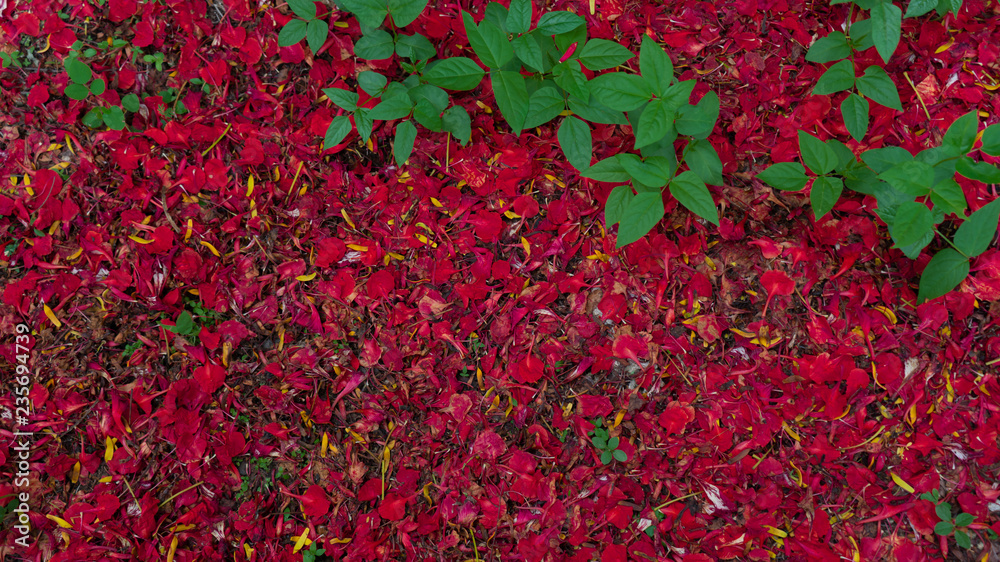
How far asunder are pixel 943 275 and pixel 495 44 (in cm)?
139

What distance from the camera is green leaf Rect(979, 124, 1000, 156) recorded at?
4.57 feet

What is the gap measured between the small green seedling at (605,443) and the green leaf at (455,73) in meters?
1.05

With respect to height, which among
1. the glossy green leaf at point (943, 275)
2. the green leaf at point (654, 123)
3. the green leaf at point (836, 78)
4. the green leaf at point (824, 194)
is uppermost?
the green leaf at point (836, 78)

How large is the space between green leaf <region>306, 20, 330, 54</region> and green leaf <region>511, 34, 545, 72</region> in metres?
0.58

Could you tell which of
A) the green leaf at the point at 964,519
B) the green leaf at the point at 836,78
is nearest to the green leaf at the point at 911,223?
the green leaf at the point at 836,78

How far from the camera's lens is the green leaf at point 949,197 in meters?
1.38

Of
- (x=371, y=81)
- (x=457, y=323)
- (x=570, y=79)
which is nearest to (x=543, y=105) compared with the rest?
(x=570, y=79)

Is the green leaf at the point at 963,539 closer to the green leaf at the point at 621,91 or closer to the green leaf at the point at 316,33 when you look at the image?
the green leaf at the point at 621,91

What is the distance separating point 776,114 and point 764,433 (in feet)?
3.23

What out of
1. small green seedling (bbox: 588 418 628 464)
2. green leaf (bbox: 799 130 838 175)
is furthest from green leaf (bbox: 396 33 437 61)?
small green seedling (bbox: 588 418 628 464)

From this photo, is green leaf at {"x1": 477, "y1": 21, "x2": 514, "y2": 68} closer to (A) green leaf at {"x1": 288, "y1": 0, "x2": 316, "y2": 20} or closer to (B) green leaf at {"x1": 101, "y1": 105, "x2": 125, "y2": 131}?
(A) green leaf at {"x1": 288, "y1": 0, "x2": 316, "y2": 20}

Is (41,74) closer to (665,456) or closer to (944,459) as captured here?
(665,456)

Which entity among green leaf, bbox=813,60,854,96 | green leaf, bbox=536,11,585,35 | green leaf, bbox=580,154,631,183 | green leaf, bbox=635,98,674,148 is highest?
green leaf, bbox=536,11,585,35

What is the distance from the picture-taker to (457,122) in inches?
63.4
